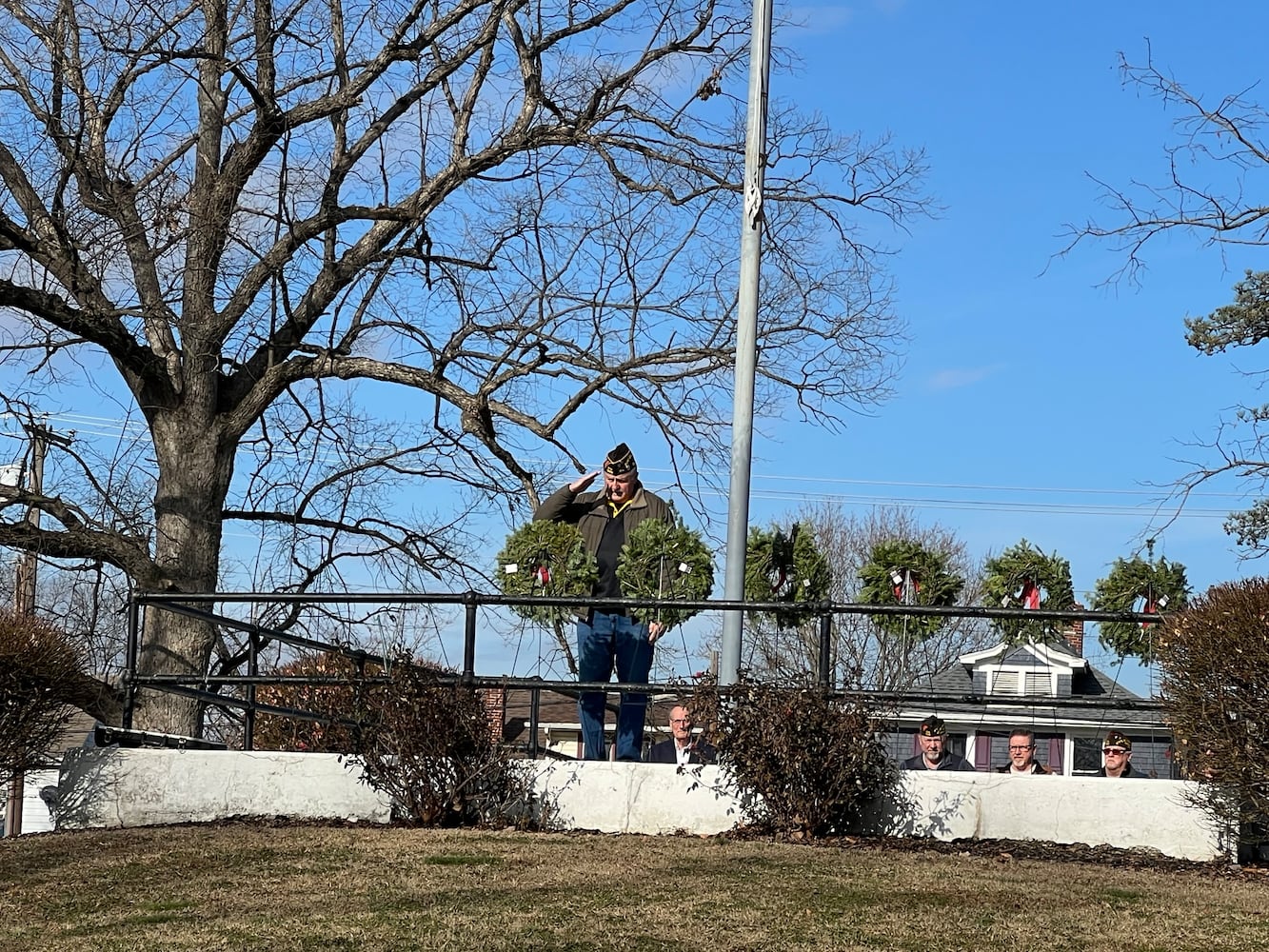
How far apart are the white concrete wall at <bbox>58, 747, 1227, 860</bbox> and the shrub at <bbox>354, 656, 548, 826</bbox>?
202 millimetres

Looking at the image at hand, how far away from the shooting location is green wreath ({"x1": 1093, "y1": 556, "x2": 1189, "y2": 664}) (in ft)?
29.4

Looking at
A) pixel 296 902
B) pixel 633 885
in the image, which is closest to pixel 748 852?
pixel 633 885

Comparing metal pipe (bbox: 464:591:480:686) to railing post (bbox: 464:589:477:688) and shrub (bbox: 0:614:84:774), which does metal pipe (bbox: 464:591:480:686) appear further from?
shrub (bbox: 0:614:84:774)

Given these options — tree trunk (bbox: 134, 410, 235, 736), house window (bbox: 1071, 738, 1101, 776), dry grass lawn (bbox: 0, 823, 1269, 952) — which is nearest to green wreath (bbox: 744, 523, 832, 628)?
dry grass lawn (bbox: 0, 823, 1269, 952)

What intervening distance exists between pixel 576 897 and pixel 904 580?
12.8 ft

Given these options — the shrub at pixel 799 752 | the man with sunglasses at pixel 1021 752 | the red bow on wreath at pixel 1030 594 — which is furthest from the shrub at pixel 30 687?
the man with sunglasses at pixel 1021 752

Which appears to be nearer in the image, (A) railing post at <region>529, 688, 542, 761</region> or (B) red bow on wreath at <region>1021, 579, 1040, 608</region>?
(A) railing post at <region>529, 688, 542, 761</region>

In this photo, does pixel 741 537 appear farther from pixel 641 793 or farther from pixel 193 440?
pixel 193 440

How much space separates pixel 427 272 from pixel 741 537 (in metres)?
6.30

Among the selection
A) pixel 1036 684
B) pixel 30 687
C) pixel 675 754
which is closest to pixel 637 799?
pixel 675 754

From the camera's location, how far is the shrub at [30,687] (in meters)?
8.84

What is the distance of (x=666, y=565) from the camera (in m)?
9.59

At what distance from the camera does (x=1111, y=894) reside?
6766 mm

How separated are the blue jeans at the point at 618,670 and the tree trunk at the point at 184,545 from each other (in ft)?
17.3
